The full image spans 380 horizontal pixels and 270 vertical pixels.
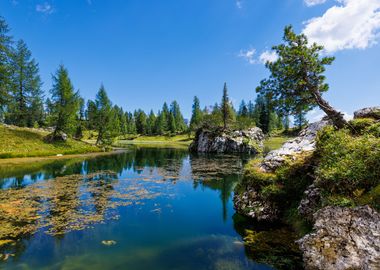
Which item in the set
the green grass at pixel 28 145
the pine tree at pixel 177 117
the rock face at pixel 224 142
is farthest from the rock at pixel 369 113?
the pine tree at pixel 177 117

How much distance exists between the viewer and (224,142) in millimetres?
68688

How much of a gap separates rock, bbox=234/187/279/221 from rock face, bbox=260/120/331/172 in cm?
210

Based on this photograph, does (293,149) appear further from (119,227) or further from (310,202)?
(119,227)

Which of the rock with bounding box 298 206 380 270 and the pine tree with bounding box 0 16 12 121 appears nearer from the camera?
the rock with bounding box 298 206 380 270

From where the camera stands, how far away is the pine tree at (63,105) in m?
52.9

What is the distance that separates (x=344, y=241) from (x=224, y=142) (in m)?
61.4

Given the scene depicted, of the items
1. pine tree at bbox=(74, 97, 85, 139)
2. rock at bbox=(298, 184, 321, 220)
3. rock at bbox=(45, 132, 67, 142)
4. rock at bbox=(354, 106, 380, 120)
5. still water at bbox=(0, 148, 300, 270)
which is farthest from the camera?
pine tree at bbox=(74, 97, 85, 139)

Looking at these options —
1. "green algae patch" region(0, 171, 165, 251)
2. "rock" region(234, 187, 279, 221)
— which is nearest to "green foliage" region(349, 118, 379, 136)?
"rock" region(234, 187, 279, 221)

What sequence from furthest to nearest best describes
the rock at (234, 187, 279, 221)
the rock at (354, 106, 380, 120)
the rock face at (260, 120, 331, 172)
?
the rock face at (260, 120, 331, 172) → the rock at (354, 106, 380, 120) → the rock at (234, 187, 279, 221)

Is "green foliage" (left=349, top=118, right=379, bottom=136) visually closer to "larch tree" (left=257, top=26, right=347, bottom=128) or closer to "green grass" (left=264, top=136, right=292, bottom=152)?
"larch tree" (left=257, top=26, right=347, bottom=128)

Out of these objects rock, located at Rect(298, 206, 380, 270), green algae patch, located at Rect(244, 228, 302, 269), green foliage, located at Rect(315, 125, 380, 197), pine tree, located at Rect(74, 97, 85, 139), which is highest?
pine tree, located at Rect(74, 97, 85, 139)

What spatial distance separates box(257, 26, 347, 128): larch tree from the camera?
51.4 ft

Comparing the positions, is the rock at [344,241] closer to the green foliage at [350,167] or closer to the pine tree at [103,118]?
the green foliage at [350,167]

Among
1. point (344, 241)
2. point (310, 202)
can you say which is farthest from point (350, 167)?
point (344, 241)
